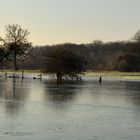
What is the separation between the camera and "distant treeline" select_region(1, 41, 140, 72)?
112 m

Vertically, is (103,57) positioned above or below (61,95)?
above

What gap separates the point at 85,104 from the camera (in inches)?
1215

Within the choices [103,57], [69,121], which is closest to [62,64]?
[69,121]

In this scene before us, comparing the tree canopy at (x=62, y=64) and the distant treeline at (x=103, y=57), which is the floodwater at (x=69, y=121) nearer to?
the tree canopy at (x=62, y=64)

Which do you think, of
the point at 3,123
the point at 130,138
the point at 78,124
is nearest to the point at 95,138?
the point at 130,138

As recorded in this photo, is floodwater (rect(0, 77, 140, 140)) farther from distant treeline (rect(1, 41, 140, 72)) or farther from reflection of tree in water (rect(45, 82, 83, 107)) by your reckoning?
distant treeline (rect(1, 41, 140, 72))

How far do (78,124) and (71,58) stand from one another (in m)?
55.7

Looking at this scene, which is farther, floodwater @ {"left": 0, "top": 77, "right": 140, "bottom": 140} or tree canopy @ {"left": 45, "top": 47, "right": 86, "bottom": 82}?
tree canopy @ {"left": 45, "top": 47, "right": 86, "bottom": 82}

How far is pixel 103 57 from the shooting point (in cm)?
17475

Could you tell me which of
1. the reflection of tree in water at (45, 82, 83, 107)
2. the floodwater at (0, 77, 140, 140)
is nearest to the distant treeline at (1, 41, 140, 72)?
the reflection of tree in water at (45, 82, 83, 107)

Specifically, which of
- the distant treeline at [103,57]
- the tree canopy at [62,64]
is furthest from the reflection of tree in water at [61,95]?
the distant treeline at [103,57]

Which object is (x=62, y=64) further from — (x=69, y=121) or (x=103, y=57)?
(x=103, y=57)

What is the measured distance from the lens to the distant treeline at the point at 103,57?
112 metres

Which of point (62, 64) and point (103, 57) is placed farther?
point (103, 57)
